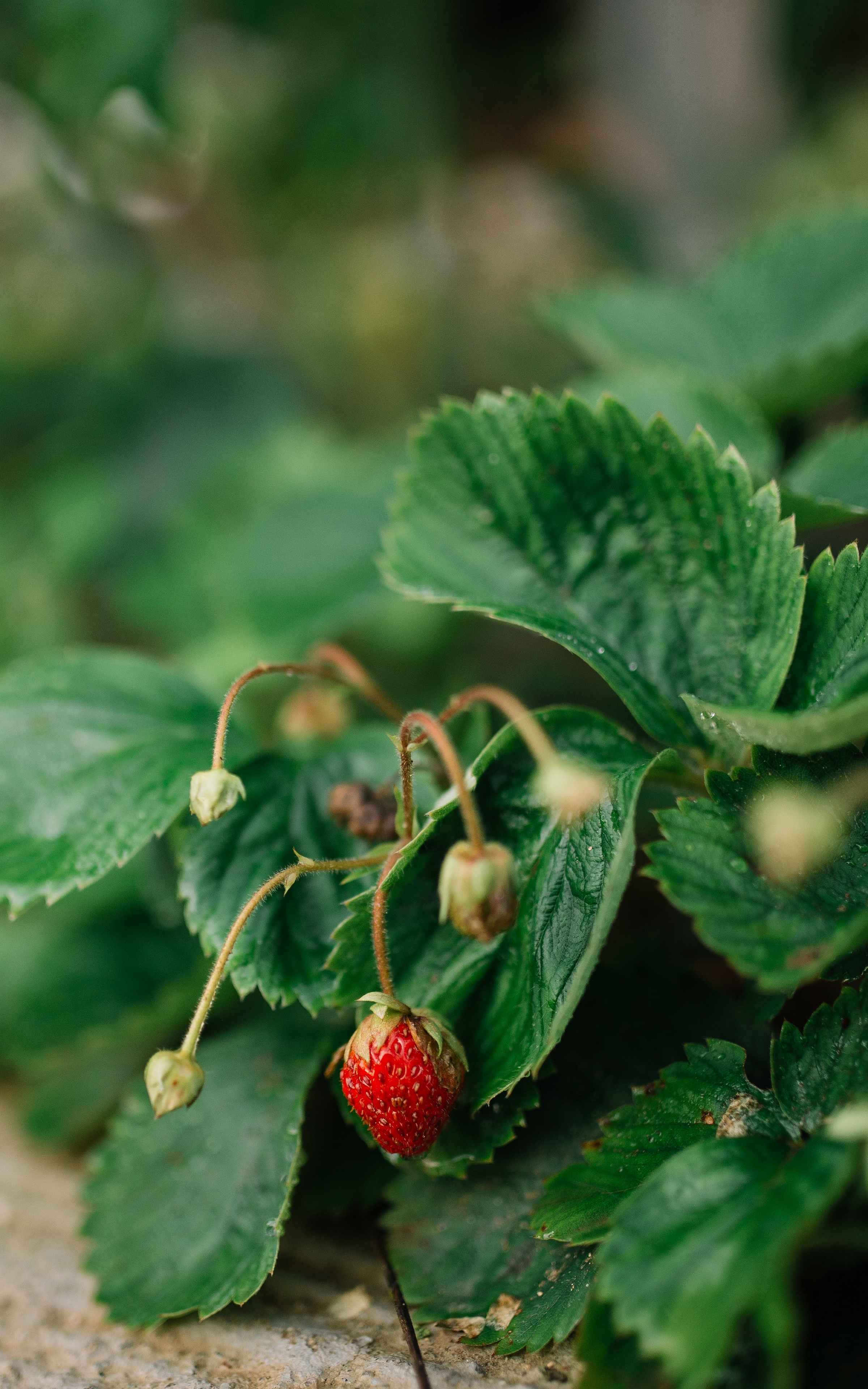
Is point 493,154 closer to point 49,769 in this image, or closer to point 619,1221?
point 49,769

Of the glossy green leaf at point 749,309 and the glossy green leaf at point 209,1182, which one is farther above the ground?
the glossy green leaf at point 749,309

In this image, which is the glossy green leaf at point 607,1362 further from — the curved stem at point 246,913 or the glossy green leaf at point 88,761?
the glossy green leaf at point 88,761

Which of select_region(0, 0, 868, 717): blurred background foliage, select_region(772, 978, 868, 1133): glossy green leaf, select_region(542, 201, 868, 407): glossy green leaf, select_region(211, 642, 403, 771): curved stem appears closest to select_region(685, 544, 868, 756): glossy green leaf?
select_region(772, 978, 868, 1133): glossy green leaf

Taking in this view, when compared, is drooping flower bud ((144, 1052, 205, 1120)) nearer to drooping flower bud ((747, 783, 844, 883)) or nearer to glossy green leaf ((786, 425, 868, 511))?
drooping flower bud ((747, 783, 844, 883))

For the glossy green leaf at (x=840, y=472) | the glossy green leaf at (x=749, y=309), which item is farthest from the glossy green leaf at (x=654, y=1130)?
the glossy green leaf at (x=749, y=309)

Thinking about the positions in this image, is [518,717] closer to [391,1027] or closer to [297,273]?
[391,1027]

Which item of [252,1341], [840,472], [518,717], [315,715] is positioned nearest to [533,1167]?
[252,1341]
